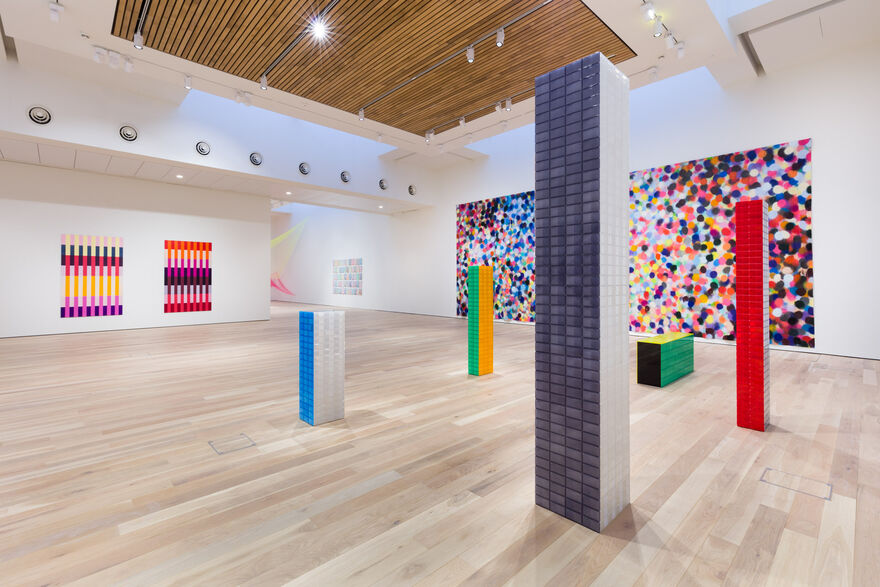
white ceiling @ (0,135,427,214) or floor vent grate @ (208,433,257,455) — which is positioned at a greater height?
white ceiling @ (0,135,427,214)

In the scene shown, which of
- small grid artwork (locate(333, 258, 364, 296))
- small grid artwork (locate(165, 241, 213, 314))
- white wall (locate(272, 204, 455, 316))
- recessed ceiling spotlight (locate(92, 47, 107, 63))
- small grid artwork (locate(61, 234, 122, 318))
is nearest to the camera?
recessed ceiling spotlight (locate(92, 47, 107, 63))

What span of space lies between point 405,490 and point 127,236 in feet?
30.9

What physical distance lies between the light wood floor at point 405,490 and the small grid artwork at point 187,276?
5.43 meters

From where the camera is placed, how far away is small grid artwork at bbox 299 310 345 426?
295 centimetres

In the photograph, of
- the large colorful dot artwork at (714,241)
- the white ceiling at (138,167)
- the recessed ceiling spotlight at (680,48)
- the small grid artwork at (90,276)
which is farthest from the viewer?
the small grid artwork at (90,276)

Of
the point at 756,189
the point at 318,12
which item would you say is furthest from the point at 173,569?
the point at 756,189

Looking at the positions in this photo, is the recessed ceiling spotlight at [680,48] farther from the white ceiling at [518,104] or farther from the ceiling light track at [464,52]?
the ceiling light track at [464,52]

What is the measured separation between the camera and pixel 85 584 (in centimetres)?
137

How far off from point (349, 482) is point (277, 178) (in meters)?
7.72

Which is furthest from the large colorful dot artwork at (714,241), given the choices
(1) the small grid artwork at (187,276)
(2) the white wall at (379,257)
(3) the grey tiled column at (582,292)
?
(1) the small grid artwork at (187,276)

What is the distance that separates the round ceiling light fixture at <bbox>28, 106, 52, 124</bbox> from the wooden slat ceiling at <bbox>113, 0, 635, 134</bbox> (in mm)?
2709

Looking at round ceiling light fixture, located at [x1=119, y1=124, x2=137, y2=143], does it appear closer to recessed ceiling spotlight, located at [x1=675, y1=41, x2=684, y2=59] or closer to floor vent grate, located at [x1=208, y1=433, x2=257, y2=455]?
floor vent grate, located at [x1=208, y1=433, x2=257, y2=455]

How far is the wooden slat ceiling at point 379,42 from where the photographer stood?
4156 mm

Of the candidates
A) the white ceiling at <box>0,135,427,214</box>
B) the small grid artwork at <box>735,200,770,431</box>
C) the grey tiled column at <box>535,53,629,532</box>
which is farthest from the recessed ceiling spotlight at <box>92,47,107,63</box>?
the small grid artwork at <box>735,200,770,431</box>
